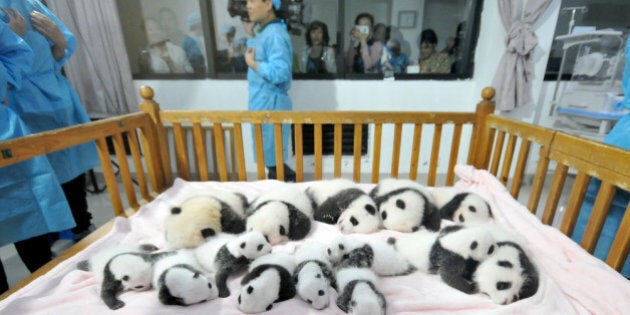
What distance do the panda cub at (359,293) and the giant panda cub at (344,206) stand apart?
1.08 ft

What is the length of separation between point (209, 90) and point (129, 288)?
2.35 m

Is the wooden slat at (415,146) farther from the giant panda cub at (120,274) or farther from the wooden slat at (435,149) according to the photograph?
the giant panda cub at (120,274)

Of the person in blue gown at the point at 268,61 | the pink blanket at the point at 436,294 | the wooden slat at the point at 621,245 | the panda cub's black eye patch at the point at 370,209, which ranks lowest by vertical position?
the pink blanket at the point at 436,294

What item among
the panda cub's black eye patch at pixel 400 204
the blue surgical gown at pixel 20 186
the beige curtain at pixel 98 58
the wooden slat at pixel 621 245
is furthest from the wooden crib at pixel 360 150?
the beige curtain at pixel 98 58

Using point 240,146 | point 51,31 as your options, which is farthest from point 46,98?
point 240,146

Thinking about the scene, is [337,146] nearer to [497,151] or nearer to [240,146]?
[240,146]

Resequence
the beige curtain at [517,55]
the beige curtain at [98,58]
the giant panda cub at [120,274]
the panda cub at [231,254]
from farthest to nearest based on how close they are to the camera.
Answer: the beige curtain at [98,58] < the beige curtain at [517,55] < the panda cub at [231,254] < the giant panda cub at [120,274]

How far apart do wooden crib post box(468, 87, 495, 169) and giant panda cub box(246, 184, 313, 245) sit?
48.0 inches

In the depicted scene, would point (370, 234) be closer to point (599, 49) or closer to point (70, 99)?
point (70, 99)

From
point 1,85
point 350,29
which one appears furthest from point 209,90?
point 1,85

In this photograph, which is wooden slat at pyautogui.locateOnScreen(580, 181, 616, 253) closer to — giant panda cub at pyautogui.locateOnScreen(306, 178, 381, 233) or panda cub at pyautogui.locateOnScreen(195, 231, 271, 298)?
giant panda cub at pyautogui.locateOnScreen(306, 178, 381, 233)

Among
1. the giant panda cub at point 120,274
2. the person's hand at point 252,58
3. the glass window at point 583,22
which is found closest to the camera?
the giant panda cub at point 120,274

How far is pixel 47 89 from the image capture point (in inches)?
60.1

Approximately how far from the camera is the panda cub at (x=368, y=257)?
113 centimetres
